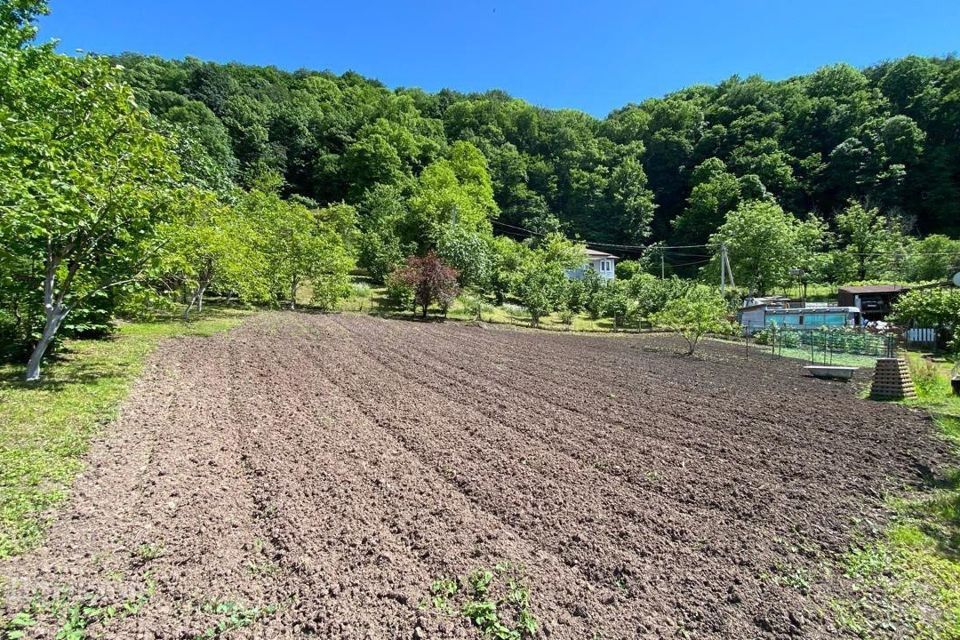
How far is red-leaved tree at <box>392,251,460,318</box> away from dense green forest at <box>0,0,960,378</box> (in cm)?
28

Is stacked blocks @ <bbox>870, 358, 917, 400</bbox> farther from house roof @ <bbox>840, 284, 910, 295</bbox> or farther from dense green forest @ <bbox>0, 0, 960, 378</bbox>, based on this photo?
house roof @ <bbox>840, 284, 910, 295</bbox>

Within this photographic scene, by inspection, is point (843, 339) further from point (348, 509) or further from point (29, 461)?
point (29, 461)

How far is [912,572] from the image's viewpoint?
3.59 metres

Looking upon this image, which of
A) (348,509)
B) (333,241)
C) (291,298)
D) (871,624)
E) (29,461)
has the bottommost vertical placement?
(871,624)

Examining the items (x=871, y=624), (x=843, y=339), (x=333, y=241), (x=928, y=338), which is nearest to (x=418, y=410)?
(x=871, y=624)

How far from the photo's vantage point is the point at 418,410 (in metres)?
7.61

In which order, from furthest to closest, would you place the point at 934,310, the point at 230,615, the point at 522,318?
the point at 522,318, the point at 934,310, the point at 230,615

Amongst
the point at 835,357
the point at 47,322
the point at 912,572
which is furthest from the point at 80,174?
the point at 835,357

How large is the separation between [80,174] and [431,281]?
1952cm

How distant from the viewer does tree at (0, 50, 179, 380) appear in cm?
628

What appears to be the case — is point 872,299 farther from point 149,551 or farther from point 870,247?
point 149,551

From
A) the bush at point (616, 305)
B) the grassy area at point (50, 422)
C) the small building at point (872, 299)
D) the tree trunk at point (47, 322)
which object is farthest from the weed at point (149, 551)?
the small building at point (872, 299)

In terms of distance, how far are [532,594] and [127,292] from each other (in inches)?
386

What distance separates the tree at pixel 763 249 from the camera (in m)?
36.9
